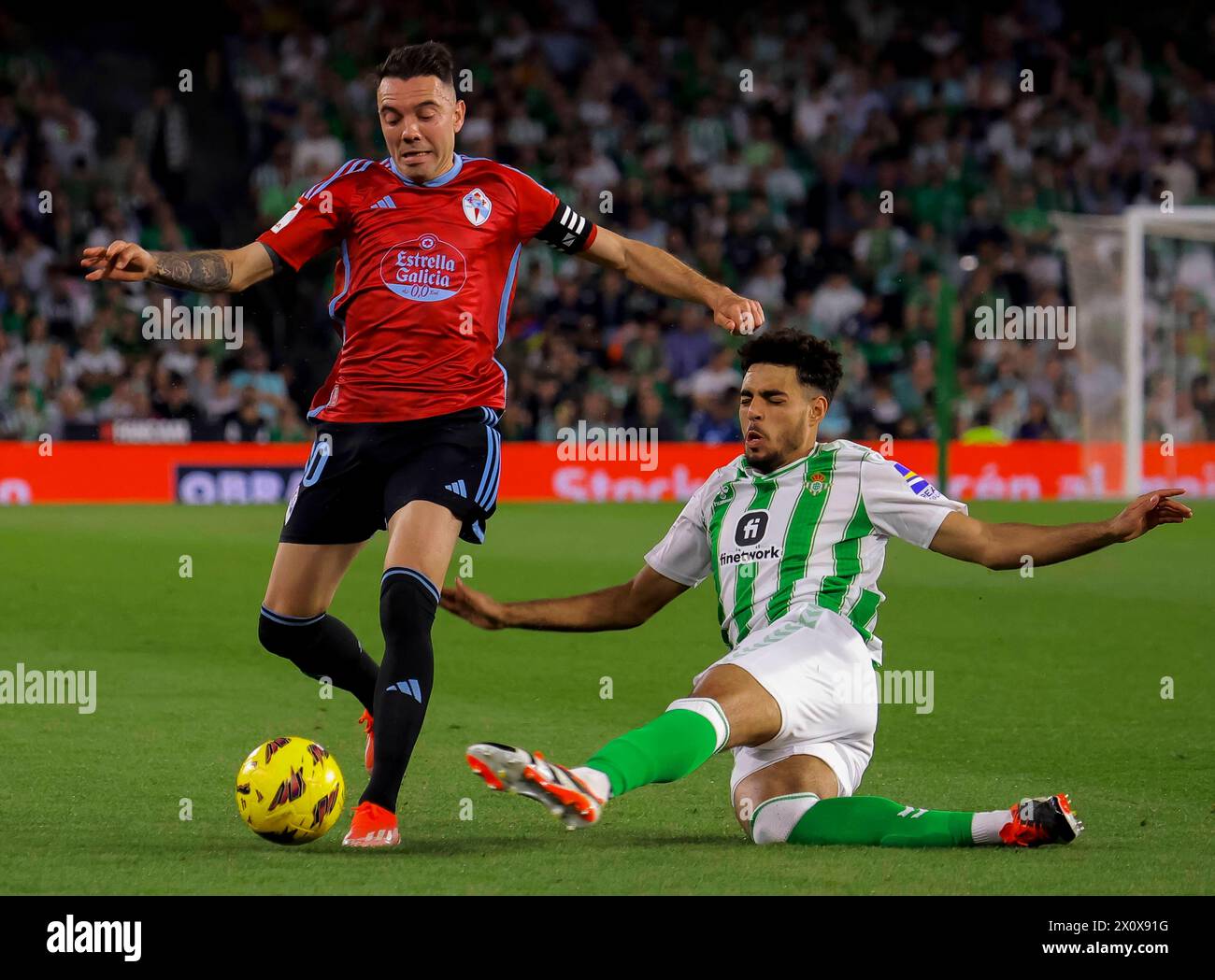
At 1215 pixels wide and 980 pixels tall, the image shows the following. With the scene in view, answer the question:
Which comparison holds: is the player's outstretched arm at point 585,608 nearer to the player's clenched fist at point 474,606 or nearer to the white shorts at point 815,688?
the player's clenched fist at point 474,606

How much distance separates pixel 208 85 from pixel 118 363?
16.3 feet

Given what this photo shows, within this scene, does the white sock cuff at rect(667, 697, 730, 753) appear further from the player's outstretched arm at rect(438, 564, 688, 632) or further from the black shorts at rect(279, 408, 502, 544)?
the black shorts at rect(279, 408, 502, 544)

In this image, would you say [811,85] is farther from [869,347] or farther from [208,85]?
[208,85]

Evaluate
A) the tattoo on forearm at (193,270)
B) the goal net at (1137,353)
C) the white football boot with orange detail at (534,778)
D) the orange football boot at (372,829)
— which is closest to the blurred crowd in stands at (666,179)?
the goal net at (1137,353)

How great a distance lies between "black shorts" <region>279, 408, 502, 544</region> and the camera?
5680 millimetres

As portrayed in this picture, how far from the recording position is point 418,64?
5.73 m

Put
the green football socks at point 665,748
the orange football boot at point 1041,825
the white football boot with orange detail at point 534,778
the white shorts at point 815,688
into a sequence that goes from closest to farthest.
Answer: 1. the white football boot with orange detail at point 534,778
2. the green football socks at point 665,748
3. the orange football boot at point 1041,825
4. the white shorts at point 815,688

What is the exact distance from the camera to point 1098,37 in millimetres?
27703

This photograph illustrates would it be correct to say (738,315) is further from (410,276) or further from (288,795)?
(288,795)

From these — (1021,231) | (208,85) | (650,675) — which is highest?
(208,85)

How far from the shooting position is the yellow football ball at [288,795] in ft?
16.8

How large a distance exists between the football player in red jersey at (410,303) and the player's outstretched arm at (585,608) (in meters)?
0.25

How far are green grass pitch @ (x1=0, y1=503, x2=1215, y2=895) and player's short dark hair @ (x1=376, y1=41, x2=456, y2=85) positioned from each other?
2.22m

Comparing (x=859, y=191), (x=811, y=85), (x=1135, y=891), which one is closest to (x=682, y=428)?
(x=859, y=191)
